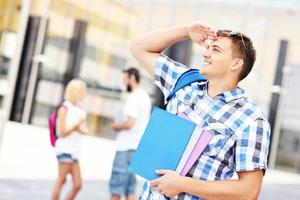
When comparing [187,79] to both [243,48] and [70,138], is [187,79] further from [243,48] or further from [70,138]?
[70,138]

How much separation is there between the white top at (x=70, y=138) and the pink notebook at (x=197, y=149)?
348 cm

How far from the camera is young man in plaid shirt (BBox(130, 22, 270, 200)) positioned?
1.82 metres

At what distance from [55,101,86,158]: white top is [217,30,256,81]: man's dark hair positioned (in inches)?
136

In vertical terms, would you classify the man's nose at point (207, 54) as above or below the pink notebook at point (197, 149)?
above

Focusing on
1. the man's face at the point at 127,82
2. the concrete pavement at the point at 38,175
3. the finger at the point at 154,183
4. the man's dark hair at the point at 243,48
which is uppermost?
the man's dark hair at the point at 243,48

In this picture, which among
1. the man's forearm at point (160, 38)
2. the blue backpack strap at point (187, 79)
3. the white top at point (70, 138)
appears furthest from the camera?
the white top at point (70, 138)

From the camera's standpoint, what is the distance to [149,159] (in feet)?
6.30

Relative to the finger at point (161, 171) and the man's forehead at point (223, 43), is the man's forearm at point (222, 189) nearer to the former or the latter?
the finger at point (161, 171)

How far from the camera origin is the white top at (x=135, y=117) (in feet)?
17.5

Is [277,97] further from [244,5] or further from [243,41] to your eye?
[243,41]

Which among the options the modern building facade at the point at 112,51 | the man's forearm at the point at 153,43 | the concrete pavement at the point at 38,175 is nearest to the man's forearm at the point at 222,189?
the man's forearm at the point at 153,43

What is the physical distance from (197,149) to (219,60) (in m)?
0.35

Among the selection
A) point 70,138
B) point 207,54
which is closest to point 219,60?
point 207,54

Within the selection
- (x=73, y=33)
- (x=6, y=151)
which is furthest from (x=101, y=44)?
(x=6, y=151)
